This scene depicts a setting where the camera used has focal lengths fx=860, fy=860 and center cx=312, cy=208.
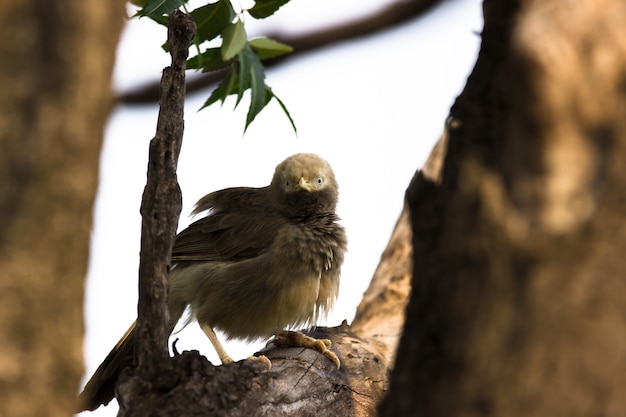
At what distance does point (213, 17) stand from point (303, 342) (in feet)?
6.16

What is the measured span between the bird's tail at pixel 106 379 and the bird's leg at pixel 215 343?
0.49 m

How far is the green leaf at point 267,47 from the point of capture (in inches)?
143

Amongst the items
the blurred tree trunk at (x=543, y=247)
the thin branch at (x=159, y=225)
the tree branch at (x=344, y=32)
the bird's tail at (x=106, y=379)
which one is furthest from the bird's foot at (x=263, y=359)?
the blurred tree trunk at (x=543, y=247)

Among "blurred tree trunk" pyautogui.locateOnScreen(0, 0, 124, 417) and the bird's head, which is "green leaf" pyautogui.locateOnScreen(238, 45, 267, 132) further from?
the bird's head

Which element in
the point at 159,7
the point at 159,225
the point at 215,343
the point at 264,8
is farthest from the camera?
the point at 215,343

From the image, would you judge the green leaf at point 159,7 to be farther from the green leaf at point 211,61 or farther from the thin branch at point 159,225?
the green leaf at point 211,61

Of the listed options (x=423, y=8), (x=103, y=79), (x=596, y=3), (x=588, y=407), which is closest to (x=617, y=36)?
(x=596, y=3)

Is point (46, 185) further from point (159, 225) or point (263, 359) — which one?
point (263, 359)

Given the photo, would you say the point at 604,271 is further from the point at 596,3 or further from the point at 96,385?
the point at 96,385

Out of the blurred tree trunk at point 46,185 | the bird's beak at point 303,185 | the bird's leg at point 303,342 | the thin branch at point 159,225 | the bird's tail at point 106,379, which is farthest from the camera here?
the bird's beak at point 303,185

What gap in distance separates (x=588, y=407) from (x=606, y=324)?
0.53 feet

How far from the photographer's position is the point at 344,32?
192 inches

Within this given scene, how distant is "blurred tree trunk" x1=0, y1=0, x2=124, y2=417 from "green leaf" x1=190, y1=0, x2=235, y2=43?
1.63 m

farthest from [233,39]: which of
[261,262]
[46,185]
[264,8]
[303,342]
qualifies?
[261,262]
